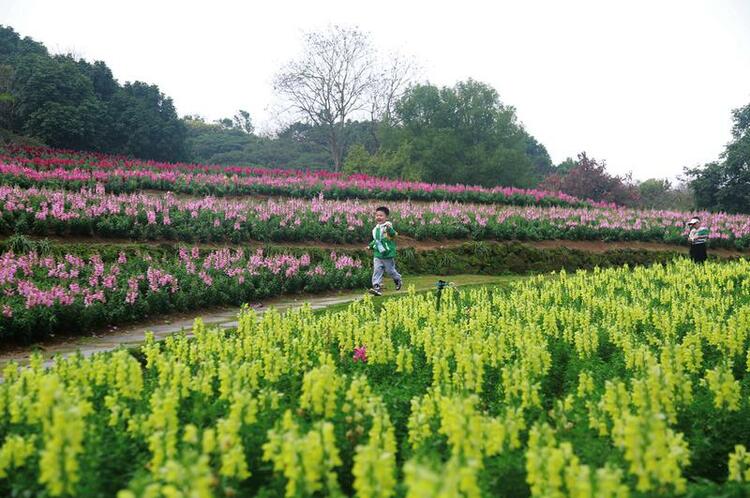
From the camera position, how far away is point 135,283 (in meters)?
10.1

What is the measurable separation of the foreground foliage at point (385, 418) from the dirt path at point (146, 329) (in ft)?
3.98

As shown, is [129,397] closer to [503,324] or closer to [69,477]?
[69,477]

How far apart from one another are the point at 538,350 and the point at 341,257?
904cm

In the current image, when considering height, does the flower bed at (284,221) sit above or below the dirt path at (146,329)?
above

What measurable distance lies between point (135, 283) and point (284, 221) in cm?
630

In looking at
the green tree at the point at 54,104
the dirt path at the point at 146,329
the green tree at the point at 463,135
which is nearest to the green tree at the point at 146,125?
the green tree at the point at 54,104

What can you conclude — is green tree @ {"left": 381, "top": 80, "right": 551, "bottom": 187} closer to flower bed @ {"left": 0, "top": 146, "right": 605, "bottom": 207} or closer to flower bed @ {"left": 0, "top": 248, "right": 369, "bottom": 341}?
flower bed @ {"left": 0, "top": 146, "right": 605, "bottom": 207}

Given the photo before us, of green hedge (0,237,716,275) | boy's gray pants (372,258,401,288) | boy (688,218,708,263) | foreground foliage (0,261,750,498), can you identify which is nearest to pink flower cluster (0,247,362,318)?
green hedge (0,237,716,275)

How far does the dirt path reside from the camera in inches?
310

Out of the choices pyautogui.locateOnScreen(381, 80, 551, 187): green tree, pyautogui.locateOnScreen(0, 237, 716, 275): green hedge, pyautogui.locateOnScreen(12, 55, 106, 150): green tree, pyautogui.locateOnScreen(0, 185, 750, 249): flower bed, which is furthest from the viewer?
pyautogui.locateOnScreen(381, 80, 551, 187): green tree

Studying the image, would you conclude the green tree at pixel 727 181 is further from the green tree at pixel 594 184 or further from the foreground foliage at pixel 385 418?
the foreground foliage at pixel 385 418

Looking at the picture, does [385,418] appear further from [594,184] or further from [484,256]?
[594,184]

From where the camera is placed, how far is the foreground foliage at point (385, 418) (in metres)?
3.32

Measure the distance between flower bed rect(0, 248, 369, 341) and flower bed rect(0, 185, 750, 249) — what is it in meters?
1.60
